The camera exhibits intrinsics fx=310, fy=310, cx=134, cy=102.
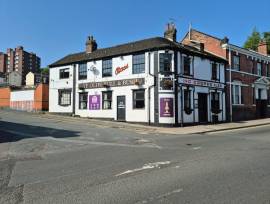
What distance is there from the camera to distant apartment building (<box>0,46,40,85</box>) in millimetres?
152000

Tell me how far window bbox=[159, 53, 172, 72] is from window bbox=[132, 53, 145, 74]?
1.74 m

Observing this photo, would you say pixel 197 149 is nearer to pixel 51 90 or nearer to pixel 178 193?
pixel 178 193

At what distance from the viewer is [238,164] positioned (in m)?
8.98

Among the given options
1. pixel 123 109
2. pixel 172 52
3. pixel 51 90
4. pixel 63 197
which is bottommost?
pixel 63 197

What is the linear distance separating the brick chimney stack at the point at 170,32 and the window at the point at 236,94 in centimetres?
852

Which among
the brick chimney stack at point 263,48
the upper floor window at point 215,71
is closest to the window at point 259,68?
the brick chimney stack at point 263,48

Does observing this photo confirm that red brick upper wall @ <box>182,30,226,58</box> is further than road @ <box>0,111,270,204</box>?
Yes

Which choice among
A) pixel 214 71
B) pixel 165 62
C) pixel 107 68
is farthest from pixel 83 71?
pixel 214 71

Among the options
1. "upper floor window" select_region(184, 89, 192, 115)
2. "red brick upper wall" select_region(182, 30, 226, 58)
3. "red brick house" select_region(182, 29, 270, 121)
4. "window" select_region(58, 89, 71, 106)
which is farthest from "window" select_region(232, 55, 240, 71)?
"window" select_region(58, 89, 71, 106)

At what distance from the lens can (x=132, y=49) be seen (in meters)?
27.8

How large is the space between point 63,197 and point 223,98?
26934 mm

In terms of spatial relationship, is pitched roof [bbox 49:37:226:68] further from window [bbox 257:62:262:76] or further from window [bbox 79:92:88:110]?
window [bbox 257:62:262:76]


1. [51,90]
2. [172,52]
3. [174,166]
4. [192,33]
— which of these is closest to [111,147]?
[174,166]

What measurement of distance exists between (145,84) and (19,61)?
140125 millimetres
